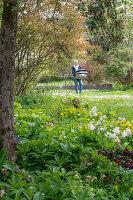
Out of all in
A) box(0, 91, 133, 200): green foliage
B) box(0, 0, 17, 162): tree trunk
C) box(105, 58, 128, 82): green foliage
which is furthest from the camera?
box(105, 58, 128, 82): green foliage

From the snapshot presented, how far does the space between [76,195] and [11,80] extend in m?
1.23

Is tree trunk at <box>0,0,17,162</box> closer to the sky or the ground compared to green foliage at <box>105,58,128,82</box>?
closer to the ground

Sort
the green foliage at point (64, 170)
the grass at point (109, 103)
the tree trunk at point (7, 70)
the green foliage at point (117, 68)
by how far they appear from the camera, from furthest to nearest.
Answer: the green foliage at point (117, 68)
the grass at point (109, 103)
the tree trunk at point (7, 70)
the green foliage at point (64, 170)

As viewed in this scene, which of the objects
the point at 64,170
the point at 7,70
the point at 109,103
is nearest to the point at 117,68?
the point at 109,103

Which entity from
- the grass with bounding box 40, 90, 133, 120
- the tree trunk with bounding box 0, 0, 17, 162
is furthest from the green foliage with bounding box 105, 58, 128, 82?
the tree trunk with bounding box 0, 0, 17, 162

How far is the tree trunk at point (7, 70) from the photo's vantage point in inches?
88.0

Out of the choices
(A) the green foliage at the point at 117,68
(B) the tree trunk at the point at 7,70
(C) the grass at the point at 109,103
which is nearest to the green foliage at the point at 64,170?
(B) the tree trunk at the point at 7,70

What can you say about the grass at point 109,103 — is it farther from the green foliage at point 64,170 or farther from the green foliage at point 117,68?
the green foliage at point 117,68

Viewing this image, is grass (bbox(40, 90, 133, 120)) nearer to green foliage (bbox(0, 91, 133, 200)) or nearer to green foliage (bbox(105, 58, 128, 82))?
green foliage (bbox(0, 91, 133, 200))

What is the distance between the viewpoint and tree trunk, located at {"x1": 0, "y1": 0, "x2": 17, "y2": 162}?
7.34 ft

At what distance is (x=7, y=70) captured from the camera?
2246mm

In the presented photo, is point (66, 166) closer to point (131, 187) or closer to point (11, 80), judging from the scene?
point (131, 187)

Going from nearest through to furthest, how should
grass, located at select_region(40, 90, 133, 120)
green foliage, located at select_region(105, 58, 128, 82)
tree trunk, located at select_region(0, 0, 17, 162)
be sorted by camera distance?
tree trunk, located at select_region(0, 0, 17, 162)
grass, located at select_region(40, 90, 133, 120)
green foliage, located at select_region(105, 58, 128, 82)

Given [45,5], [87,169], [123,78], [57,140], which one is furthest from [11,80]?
[123,78]
